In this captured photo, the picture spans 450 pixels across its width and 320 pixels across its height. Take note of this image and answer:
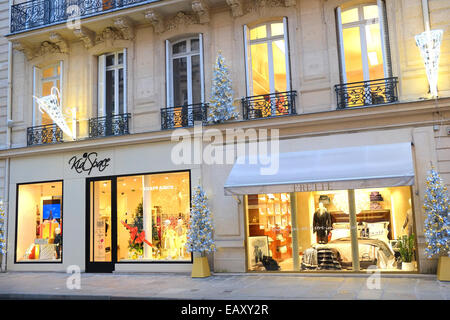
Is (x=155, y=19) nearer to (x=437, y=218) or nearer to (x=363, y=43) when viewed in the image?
(x=363, y=43)

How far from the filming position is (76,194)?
1319 cm

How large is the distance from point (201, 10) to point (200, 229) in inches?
230

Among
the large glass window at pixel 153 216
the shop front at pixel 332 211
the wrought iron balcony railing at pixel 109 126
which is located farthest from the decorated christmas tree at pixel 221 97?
the wrought iron balcony railing at pixel 109 126

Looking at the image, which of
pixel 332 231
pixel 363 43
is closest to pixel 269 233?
pixel 332 231

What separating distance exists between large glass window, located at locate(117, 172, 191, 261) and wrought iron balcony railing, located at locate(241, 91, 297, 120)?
7.99 ft

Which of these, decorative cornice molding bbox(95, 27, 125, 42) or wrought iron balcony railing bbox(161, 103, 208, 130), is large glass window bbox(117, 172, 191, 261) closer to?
wrought iron balcony railing bbox(161, 103, 208, 130)

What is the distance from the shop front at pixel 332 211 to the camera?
9656 millimetres

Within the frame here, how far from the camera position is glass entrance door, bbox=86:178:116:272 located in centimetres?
1270

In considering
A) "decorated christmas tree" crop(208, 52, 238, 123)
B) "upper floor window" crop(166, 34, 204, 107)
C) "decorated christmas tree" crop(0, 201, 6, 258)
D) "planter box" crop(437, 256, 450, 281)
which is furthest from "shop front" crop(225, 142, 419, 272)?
"decorated christmas tree" crop(0, 201, 6, 258)

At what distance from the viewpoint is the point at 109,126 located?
42.8 feet

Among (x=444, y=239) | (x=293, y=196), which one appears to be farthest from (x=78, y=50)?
(x=444, y=239)

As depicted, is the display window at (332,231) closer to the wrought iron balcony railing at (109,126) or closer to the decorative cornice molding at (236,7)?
the wrought iron balcony railing at (109,126)

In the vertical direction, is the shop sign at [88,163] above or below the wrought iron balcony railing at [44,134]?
below

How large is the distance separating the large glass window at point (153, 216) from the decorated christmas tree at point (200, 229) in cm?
109
